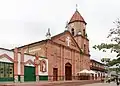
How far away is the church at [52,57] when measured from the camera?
2957 cm

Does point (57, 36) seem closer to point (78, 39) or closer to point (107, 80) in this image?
point (78, 39)

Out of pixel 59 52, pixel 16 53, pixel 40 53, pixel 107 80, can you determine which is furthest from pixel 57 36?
pixel 107 80

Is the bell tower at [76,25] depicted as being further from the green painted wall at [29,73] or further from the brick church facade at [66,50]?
the green painted wall at [29,73]

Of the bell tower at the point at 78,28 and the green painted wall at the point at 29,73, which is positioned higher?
the bell tower at the point at 78,28

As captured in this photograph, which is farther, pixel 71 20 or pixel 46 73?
pixel 71 20

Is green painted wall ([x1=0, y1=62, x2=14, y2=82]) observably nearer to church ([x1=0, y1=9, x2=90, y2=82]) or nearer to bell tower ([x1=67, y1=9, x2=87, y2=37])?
church ([x1=0, y1=9, x2=90, y2=82])

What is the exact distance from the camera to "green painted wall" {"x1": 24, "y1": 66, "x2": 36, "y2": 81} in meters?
31.7

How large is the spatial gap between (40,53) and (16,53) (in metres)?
8.52

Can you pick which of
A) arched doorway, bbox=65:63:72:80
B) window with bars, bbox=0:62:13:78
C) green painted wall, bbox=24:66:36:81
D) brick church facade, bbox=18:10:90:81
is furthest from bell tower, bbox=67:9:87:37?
window with bars, bbox=0:62:13:78

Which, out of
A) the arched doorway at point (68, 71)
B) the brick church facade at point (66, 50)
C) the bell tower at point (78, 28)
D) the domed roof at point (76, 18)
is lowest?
the arched doorway at point (68, 71)

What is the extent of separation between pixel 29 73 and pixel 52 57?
734cm

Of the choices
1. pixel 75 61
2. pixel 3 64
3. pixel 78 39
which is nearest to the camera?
pixel 3 64

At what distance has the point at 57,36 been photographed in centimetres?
4206

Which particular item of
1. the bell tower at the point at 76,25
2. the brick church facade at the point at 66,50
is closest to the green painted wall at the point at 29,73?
the brick church facade at the point at 66,50
